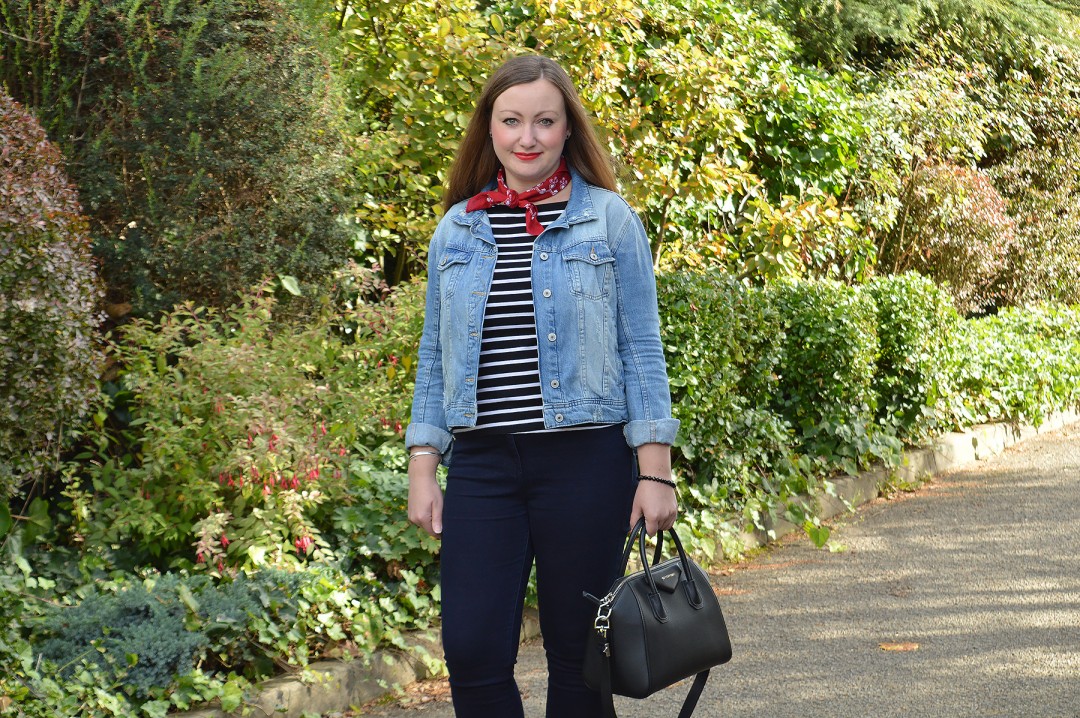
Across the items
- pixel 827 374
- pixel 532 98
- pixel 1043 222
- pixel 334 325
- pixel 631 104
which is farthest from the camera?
pixel 1043 222

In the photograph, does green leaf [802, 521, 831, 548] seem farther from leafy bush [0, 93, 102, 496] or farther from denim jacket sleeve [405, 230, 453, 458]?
denim jacket sleeve [405, 230, 453, 458]

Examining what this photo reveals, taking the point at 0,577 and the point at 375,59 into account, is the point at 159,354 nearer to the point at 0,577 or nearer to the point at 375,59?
the point at 0,577

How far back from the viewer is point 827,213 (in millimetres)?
8453

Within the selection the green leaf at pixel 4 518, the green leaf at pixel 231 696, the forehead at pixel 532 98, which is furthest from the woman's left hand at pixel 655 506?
the green leaf at pixel 4 518

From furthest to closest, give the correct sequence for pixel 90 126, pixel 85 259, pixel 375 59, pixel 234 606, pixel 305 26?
1. pixel 375 59
2. pixel 305 26
3. pixel 90 126
4. pixel 85 259
5. pixel 234 606

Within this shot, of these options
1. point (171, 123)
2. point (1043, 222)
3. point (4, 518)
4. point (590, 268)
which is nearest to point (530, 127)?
point (590, 268)

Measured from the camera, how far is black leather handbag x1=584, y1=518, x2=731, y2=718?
2506 mm

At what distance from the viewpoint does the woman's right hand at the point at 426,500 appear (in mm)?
2764

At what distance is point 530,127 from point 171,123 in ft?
10.4

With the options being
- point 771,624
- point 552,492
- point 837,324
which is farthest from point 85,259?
point 837,324

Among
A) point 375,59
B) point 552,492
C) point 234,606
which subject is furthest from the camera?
point 375,59

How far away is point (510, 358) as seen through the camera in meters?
2.67

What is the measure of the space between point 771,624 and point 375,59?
14.6ft

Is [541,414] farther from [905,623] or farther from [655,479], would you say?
[905,623]
